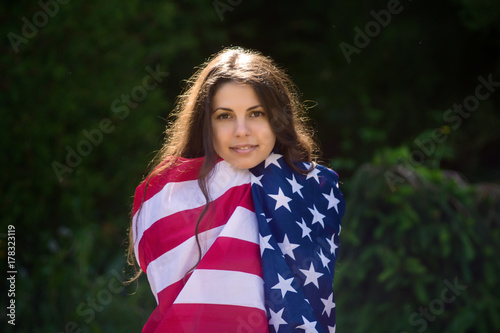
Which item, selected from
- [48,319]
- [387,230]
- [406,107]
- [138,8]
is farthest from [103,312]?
[406,107]

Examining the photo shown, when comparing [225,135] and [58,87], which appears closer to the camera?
[225,135]

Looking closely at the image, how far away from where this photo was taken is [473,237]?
3.39 metres

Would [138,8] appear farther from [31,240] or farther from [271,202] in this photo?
[271,202]

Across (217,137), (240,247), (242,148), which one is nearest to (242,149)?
(242,148)

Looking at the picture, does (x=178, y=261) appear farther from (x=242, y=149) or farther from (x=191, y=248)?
(x=242, y=149)

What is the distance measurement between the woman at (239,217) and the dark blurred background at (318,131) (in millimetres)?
1124

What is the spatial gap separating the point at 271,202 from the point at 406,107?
11.0ft

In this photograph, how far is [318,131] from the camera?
3518mm

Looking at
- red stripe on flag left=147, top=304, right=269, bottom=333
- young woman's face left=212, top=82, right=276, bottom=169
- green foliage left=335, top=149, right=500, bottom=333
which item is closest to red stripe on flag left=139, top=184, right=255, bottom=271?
young woman's face left=212, top=82, right=276, bottom=169

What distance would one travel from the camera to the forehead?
1.96 m

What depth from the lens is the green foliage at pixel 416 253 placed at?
3311mm

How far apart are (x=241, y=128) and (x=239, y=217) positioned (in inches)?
13.1

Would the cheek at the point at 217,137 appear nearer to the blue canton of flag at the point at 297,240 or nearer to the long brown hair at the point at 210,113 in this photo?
the long brown hair at the point at 210,113

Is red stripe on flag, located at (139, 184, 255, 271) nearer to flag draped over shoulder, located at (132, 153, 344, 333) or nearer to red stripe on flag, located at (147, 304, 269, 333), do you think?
flag draped over shoulder, located at (132, 153, 344, 333)
